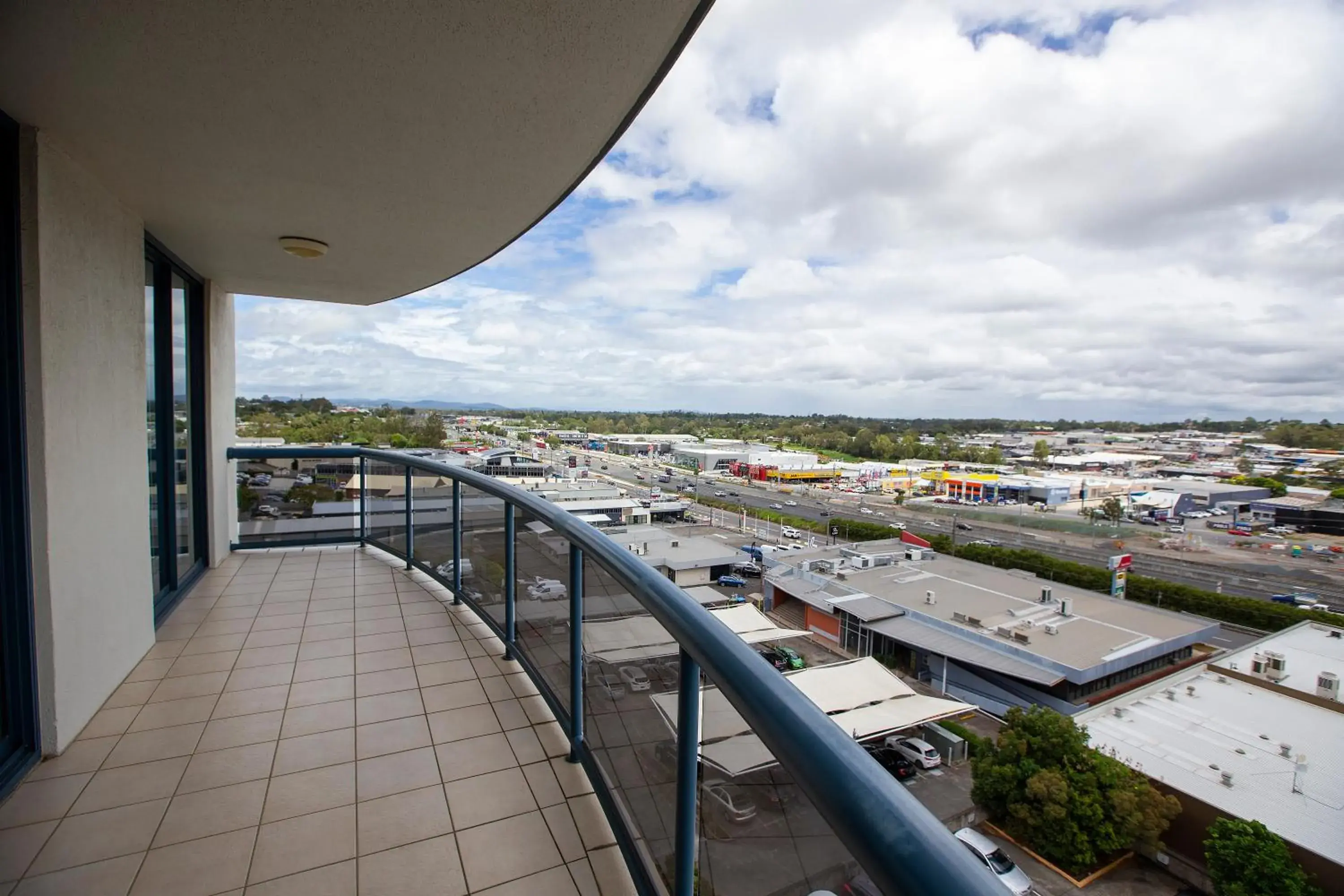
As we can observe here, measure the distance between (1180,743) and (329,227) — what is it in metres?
15.2

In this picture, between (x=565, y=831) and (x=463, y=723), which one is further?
(x=463, y=723)

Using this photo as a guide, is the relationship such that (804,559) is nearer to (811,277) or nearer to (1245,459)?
(1245,459)

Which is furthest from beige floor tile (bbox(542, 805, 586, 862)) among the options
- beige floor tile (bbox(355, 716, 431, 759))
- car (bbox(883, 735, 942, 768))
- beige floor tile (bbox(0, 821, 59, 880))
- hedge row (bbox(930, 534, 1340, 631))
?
hedge row (bbox(930, 534, 1340, 631))

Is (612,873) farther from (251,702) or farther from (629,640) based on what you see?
(251,702)

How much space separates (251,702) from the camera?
2.55 meters

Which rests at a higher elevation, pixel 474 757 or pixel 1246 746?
pixel 474 757

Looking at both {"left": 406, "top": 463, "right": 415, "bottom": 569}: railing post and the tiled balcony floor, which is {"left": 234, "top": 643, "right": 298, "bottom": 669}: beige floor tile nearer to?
the tiled balcony floor

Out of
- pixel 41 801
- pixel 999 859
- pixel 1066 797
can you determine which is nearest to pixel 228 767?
pixel 41 801

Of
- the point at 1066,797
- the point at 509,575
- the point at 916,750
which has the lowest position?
the point at 916,750

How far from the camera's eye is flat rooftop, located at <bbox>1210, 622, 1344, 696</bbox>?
13.1 metres

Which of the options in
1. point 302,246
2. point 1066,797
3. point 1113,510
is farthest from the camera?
point 1113,510

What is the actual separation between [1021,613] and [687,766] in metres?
18.6

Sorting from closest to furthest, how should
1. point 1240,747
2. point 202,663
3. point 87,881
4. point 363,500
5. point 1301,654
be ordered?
point 87,881 → point 202,663 → point 363,500 → point 1240,747 → point 1301,654

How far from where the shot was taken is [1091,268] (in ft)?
164
